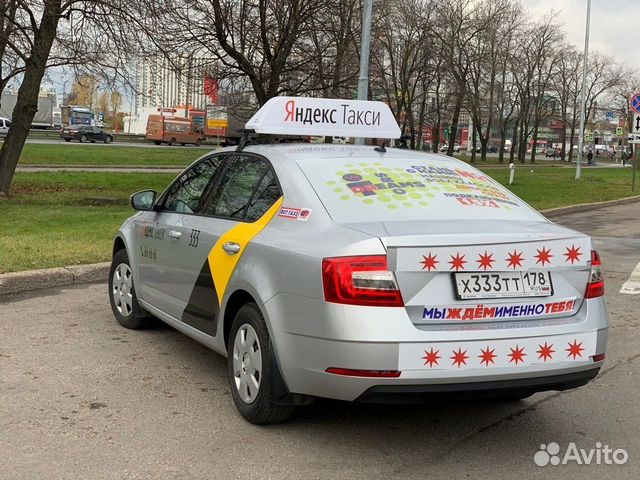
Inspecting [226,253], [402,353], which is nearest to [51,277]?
[226,253]

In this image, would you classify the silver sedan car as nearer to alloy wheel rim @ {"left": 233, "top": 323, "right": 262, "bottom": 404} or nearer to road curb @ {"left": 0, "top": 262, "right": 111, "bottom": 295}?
alloy wheel rim @ {"left": 233, "top": 323, "right": 262, "bottom": 404}

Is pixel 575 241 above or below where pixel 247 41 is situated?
below

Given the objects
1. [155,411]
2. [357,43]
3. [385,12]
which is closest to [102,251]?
[155,411]

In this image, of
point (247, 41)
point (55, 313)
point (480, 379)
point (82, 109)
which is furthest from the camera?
point (82, 109)

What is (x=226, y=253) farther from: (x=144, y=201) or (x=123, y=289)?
(x=123, y=289)

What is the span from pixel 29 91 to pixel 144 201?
429 inches

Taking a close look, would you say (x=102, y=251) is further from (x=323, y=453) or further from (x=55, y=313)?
(x=323, y=453)

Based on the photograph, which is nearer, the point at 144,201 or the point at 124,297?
the point at 144,201

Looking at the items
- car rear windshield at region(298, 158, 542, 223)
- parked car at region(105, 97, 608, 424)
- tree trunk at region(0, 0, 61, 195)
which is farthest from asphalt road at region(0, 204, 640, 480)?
tree trunk at region(0, 0, 61, 195)

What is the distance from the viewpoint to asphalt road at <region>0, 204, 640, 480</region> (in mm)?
3576

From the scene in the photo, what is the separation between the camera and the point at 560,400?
4691 millimetres

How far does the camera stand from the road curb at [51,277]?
742 cm

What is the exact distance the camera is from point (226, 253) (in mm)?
4402

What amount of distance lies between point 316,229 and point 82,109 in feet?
267
